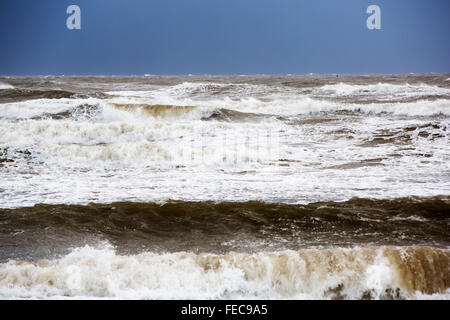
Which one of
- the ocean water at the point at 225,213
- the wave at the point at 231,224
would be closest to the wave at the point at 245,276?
the ocean water at the point at 225,213

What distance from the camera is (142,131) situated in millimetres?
11938

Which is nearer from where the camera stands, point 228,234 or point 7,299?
point 7,299

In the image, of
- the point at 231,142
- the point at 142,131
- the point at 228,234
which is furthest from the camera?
the point at 142,131

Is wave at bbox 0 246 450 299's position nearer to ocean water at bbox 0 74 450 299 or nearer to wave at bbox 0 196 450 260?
ocean water at bbox 0 74 450 299

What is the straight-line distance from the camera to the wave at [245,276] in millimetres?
3154

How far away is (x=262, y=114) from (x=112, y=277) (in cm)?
1350

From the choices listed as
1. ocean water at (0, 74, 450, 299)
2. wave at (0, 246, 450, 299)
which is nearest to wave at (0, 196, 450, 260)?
ocean water at (0, 74, 450, 299)

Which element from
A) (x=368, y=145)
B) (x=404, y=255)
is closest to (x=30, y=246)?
(x=404, y=255)

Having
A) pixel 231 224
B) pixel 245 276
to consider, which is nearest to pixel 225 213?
pixel 231 224

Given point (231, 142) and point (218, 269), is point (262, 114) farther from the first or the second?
point (218, 269)

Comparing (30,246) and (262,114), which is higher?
(262,114)

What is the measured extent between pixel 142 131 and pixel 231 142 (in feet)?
9.78

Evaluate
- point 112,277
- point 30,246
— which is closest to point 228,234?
point 112,277
